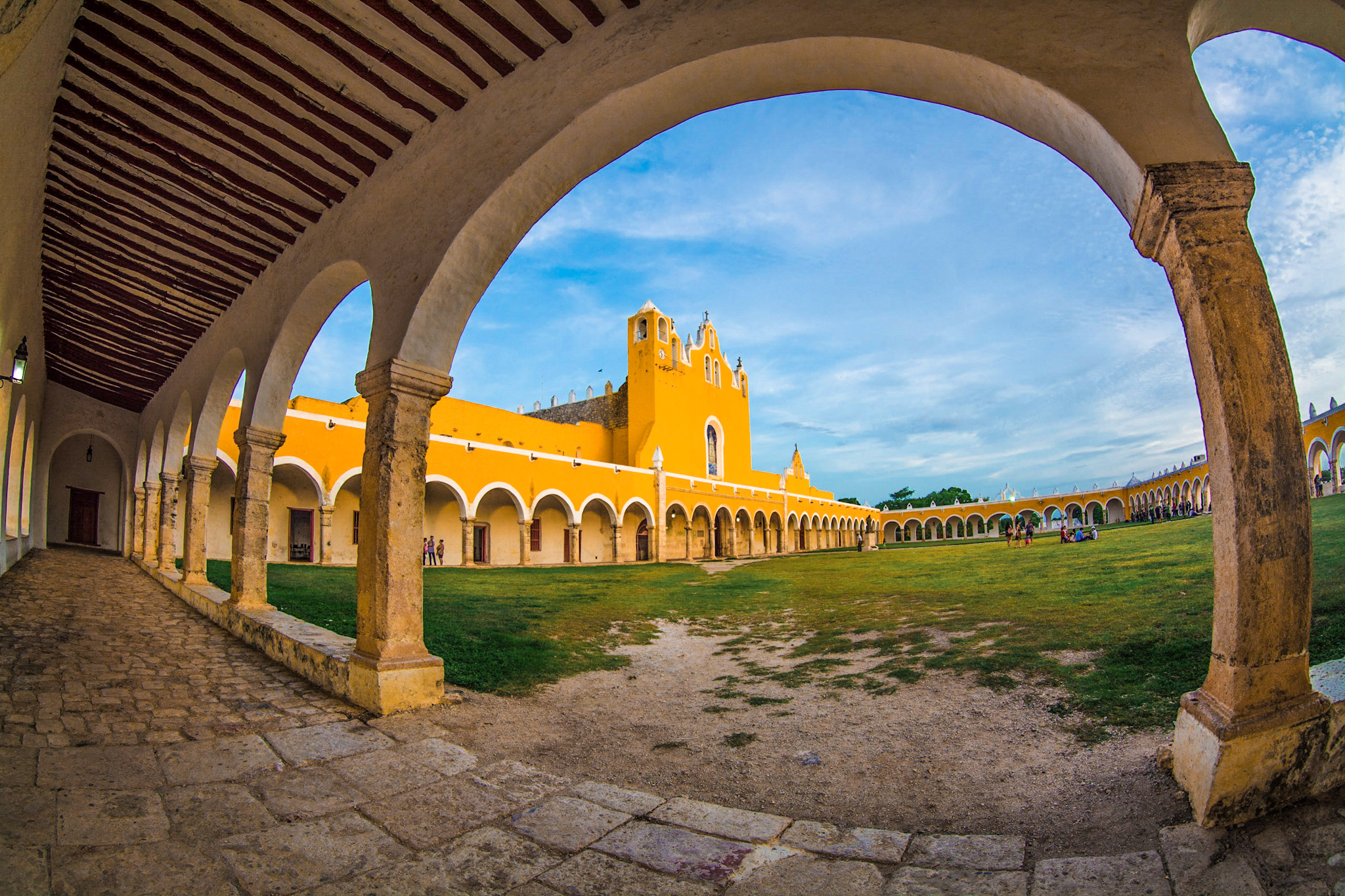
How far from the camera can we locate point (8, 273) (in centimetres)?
484

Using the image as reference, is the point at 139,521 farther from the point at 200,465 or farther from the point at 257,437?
the point at 257,437

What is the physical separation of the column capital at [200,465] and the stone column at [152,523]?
4523 millimetres

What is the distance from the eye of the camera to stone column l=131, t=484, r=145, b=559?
12625 millimetres

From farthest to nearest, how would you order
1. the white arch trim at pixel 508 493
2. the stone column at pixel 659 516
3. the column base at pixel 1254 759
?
1. the stone column at pixel 659 516
2. the white arch trim at pixel 508 493
3. the column base at pixel 1254 759

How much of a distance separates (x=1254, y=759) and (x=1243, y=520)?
0.71m

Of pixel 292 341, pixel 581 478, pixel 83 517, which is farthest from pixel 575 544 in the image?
pixel 292 341

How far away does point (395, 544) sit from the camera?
3.80 m

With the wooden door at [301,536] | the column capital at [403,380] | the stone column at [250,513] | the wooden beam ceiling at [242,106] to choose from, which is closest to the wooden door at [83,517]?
the wooden door at [301,536]

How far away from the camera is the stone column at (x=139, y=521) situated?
41.4ft

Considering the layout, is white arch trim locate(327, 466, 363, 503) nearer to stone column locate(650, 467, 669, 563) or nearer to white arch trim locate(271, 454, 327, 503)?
white arch trim locate(271, 454, 327, 503)

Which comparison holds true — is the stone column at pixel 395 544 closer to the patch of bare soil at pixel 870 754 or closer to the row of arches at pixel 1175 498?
the patch of bare soil at pixel 870 754

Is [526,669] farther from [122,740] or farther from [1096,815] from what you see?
[1096,815]

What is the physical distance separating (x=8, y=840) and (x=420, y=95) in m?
3.69

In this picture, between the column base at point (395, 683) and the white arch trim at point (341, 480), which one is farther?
the white arch trim at point (341, 480)
